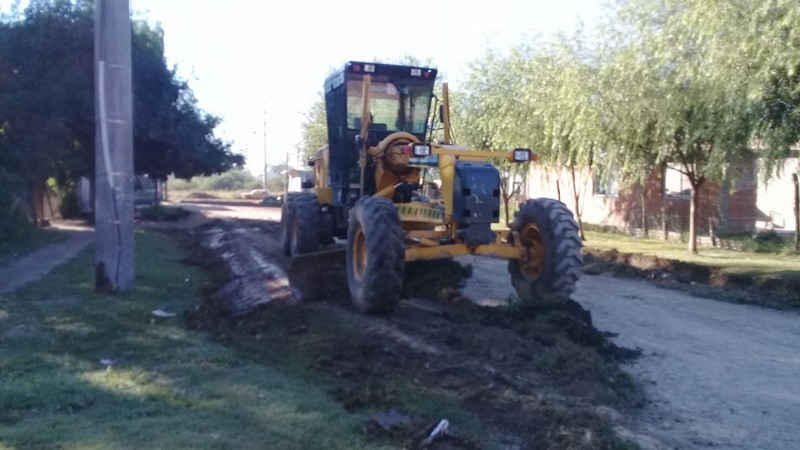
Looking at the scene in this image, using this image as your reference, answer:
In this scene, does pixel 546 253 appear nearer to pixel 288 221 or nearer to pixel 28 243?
pixel 288 221

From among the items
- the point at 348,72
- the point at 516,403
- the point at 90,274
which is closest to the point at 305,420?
the point at 516,403

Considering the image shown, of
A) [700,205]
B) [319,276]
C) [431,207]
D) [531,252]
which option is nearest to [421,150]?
[431,207]

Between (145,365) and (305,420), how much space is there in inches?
115

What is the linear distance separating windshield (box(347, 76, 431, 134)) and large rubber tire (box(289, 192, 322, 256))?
243cm

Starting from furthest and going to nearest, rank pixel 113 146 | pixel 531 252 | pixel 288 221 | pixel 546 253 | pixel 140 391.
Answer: pixel 288 221, pixel 113 146, pixel 531 252, pixel 546 253, pixel 140 391

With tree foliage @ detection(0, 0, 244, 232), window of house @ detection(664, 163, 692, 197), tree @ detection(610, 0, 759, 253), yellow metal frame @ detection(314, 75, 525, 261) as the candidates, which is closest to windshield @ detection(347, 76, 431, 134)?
yellow metal frame @ detection(314, 75, 525, 261)

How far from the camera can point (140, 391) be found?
26.9ft

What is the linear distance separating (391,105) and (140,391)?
701cm

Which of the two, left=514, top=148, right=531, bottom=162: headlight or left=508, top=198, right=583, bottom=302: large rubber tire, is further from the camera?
left=514, top=148, right=531, bottom=162: headlight

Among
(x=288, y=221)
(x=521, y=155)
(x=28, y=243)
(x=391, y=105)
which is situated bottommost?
(x=28, y=243)

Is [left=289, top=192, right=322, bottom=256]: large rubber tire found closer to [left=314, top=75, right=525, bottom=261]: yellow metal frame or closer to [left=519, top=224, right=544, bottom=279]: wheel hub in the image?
[left=314, top=75, right=525, bottom=261]: yellow metal frame

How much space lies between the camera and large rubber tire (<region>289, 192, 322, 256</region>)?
1584cm

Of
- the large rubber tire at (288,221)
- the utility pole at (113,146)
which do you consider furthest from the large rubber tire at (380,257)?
the large rubber tire at (288,221)

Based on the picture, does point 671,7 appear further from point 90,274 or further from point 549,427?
point 549,427
